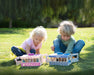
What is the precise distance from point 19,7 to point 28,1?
0.50 metres

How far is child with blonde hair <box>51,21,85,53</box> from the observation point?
148 inches

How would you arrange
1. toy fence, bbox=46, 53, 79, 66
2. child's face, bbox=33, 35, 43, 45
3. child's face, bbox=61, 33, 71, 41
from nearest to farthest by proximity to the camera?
toy fence, bbox=46, 53, 79, 66, child's face, bbox=33, 35, 43, 45, child's face, bbox=61, 33, 71, 41

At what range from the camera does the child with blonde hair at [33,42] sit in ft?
12.2

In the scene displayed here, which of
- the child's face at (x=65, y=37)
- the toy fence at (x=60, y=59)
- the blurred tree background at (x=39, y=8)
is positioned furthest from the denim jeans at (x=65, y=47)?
the blurred tree background at (x=39, y=8)

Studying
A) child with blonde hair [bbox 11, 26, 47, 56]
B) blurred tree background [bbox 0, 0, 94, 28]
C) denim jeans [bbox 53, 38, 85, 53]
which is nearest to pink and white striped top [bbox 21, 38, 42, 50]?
child with blonde hair [bbox 11, 26, 47, 56]

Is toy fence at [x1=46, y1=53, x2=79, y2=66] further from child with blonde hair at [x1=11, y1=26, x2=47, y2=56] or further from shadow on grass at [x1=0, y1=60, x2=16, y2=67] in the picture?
shadow on grass at [x1=0, y1=60, x2=16, y2=67]

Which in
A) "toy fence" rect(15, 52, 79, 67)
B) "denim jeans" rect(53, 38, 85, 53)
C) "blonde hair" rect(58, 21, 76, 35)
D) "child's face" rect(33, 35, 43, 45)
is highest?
"blonde hair" rect(58, 21, 76, 35)

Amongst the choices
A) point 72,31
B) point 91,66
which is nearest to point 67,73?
point 91,66

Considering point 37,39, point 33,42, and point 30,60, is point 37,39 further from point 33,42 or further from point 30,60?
point 30,60

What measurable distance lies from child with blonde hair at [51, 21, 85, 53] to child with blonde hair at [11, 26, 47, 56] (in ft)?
0.96

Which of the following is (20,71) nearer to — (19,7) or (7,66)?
(7,66)

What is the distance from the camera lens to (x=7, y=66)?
11.0 ft

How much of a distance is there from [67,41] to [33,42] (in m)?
0.59

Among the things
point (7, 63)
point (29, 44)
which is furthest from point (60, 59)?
point (7, 63)
